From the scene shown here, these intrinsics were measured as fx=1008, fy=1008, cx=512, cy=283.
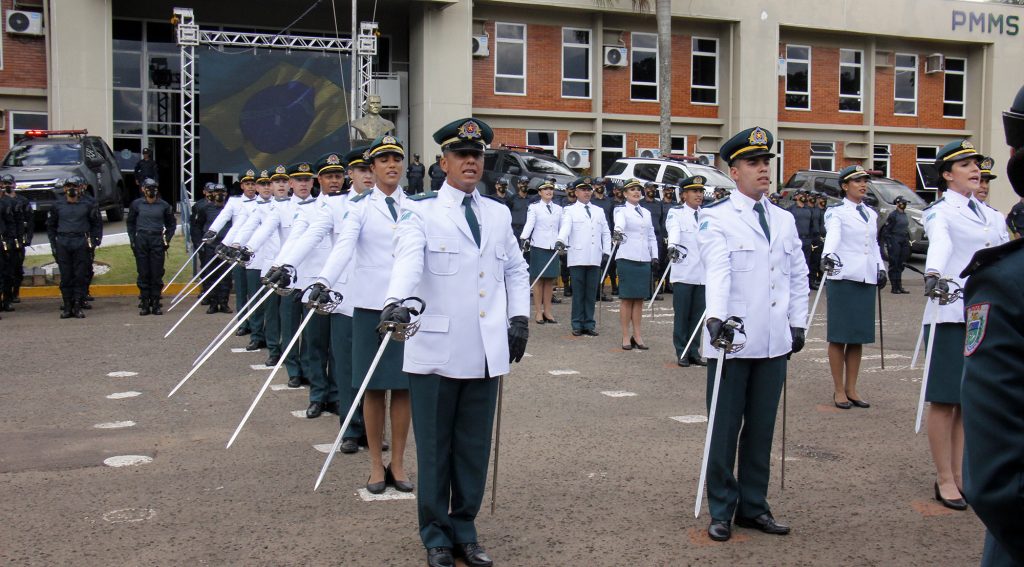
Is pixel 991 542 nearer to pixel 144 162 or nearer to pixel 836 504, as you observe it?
pixel 836 504

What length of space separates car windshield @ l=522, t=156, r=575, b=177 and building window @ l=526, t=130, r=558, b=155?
837cm

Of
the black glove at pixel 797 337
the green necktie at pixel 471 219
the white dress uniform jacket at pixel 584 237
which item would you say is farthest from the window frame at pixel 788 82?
the green necktie at pixel 471 219

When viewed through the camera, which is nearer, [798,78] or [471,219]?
[471,219]

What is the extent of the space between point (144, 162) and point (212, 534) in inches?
872

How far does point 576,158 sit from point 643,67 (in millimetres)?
5617

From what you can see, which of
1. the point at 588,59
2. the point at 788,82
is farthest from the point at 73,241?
the point at 788,82

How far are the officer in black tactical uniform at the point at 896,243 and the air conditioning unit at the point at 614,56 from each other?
42.6 feet

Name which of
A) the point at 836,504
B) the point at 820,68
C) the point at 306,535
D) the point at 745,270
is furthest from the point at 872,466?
the point at 820,68

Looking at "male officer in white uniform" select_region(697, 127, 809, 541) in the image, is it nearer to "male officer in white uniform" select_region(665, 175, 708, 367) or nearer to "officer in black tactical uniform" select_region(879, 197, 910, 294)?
"male officer in white uniform" select_region(665, 175, 708, 367)

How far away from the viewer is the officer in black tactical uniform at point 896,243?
2094 cm

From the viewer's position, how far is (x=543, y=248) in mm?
16406

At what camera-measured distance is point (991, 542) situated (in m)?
2.41

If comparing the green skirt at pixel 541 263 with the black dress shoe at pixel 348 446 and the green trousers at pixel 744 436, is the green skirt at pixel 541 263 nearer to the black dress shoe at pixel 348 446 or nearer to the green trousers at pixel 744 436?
the black dress shoe at pixel 348 446

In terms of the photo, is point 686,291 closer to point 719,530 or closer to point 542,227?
point 542,227
